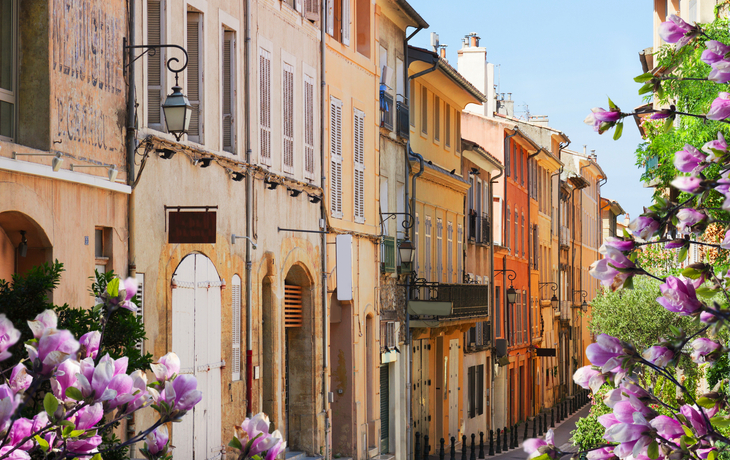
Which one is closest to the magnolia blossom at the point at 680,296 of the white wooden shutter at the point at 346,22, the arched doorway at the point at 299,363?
the arched doorway at the point at 299,363

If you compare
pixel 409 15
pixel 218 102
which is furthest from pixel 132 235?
pixel 409 15

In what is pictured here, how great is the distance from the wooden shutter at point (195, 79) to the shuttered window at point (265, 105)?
238 cm

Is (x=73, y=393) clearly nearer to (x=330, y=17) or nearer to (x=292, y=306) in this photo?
(x=292, y=306)

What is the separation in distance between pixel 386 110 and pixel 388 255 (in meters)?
3.27

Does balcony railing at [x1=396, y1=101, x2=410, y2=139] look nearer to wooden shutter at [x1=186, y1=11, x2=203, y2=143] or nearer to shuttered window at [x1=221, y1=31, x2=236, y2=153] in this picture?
shuttered window at [x1=221, y1=31, x2=236, y2=153]

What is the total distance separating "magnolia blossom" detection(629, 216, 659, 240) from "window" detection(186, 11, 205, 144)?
36.0 feet

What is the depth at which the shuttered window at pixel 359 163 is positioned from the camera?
865 inches

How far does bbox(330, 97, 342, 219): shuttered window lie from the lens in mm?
20359

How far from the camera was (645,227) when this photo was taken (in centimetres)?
376

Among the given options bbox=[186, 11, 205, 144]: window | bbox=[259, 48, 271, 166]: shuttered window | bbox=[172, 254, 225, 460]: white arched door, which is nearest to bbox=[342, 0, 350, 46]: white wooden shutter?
bbox=[259, 48, 271, 166]: shuttered window

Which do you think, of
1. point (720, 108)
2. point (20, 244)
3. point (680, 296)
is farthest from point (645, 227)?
point (20, 244)

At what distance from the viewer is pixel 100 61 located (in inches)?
447

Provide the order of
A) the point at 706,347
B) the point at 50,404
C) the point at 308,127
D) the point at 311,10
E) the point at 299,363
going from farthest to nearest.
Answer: the point at 311,10, the point at 308,127, the point at 299,363, the point at 706,347, the point at 50,404

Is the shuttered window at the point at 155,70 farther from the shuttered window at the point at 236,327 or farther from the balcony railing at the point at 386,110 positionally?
the balcony railing at the point at 386,110
